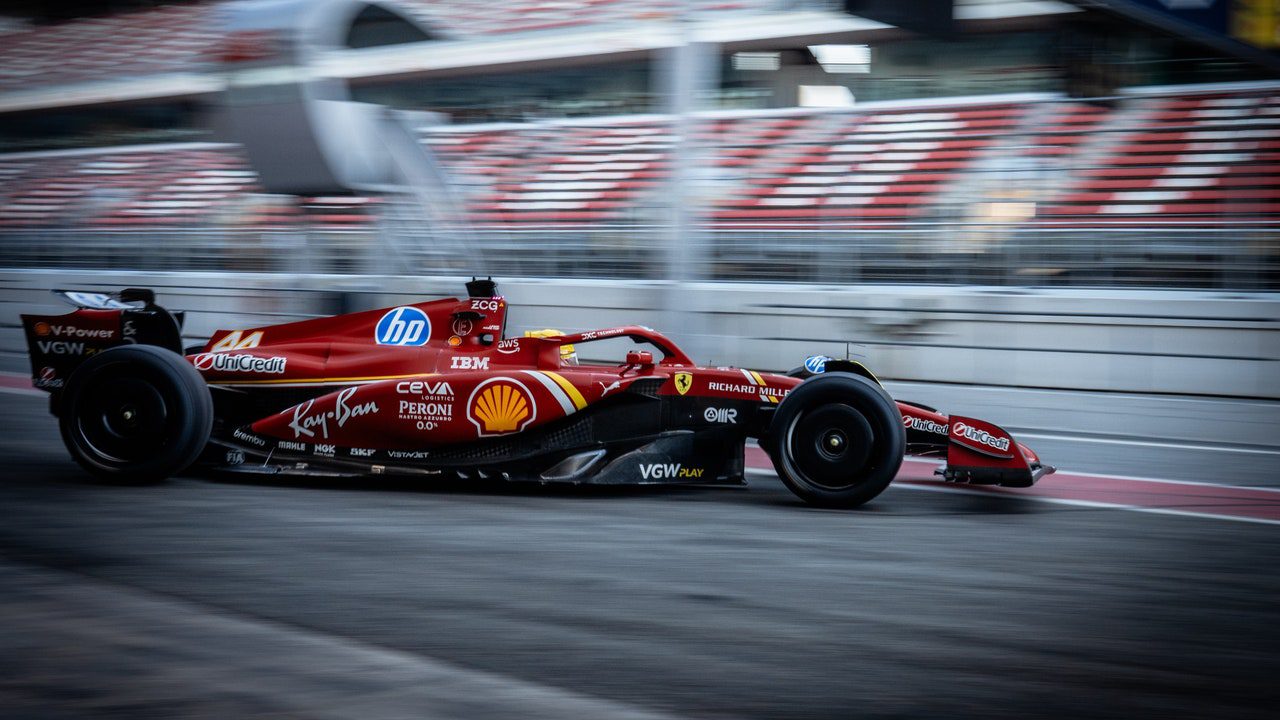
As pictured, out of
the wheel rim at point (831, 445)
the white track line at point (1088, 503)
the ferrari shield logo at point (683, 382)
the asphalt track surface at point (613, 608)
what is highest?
the ferrari shield logo at point (683, 382)

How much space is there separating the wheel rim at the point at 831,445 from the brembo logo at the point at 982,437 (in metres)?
0.42

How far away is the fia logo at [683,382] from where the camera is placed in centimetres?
582

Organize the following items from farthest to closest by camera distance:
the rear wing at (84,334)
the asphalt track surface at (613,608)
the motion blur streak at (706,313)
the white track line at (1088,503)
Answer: the rear wing at (84,334) < the white track line at (1088,503) < the motion blur streak at (706,313) < the asphalt track surface at (613,608)

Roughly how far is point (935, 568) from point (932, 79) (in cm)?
1172

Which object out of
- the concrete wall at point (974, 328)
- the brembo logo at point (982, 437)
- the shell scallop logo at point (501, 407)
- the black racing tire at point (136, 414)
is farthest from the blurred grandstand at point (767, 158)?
the black racing tire at point (136, 414)

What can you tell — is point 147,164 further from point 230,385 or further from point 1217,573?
point 1217,573

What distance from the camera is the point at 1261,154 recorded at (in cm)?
1161

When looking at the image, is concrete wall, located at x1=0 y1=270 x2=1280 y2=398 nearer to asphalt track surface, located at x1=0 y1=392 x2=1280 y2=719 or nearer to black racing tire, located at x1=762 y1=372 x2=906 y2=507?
asphalt track surface, located at x1=0 y1=392 x2=1280 y2=719

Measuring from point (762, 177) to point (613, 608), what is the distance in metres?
11.3

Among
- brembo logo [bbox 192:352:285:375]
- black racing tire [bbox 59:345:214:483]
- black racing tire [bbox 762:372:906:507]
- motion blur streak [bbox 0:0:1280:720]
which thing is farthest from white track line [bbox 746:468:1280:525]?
black racing tire [bbox 59:345:214:483]

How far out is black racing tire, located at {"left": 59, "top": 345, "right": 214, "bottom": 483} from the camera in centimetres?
577

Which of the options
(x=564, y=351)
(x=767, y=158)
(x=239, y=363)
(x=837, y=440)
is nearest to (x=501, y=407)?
(x=564, y=351)

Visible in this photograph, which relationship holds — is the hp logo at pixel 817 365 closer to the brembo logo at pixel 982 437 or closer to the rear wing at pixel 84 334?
the brembo logo at pixel 982 437

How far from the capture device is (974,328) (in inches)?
381
